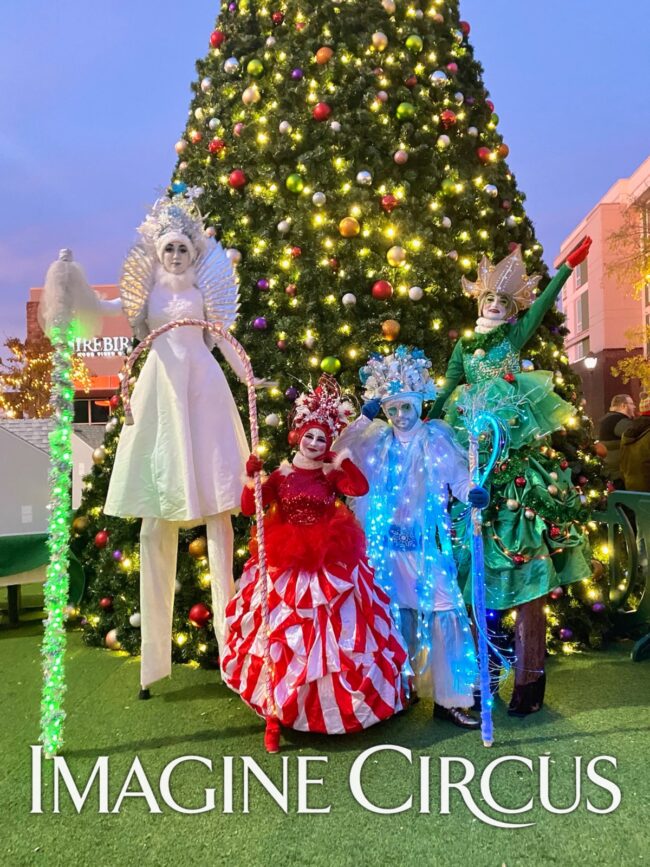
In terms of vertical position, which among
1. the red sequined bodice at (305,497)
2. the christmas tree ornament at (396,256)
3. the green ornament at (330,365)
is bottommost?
the red sequined bodice at (305,497)

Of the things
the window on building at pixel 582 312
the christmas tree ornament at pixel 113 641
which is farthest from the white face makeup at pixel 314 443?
the window on building at pixel 582 312

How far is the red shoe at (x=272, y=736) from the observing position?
250cm

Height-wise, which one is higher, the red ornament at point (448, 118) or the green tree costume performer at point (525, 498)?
the red ornament at point (448, 118)

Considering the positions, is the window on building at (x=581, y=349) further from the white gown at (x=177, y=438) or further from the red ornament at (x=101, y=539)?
the white gown at (x=177, y=438)

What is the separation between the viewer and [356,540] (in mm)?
2781

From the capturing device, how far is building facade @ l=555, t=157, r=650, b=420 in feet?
59.7

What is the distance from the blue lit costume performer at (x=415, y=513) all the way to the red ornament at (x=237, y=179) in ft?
5.34

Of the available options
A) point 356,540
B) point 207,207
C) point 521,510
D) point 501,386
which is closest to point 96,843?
point 356,540

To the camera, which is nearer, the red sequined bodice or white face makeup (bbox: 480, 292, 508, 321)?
the red sequined bodice

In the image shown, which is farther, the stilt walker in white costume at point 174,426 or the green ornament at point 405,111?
the green ornament at point 405,111

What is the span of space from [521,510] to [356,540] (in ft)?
2.53

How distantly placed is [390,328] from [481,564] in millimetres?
1518

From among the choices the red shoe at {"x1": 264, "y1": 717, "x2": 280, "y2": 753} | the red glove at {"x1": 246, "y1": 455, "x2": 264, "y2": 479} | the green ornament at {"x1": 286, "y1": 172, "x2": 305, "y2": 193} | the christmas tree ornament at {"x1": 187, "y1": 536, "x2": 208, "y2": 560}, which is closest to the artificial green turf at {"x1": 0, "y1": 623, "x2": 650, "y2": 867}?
the red shoe at {"x1": 264, "y1": 717, "x2": 280, "y2": 753}

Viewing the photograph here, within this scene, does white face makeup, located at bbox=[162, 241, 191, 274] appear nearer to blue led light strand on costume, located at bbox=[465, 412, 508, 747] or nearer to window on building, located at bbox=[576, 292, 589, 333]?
blue led light strand on costume, located at bbox=[465, 412, 508, 747]
